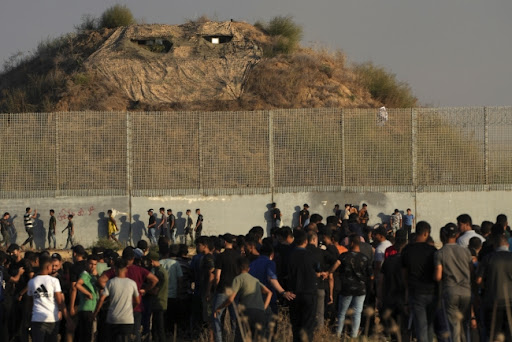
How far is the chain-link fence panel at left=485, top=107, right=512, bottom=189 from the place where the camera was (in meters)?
35.4

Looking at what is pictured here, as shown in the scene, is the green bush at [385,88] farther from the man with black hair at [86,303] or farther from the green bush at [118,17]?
the man with black hair at [86,303]

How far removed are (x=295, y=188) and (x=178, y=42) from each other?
37.7 feet

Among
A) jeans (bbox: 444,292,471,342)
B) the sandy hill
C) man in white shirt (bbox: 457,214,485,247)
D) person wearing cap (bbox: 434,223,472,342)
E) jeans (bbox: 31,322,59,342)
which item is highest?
the sandy hill

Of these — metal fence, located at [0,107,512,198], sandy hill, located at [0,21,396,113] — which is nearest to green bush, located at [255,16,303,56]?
sandy hill, located at [0,21,396,113]

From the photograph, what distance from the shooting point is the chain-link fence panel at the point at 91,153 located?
116ft

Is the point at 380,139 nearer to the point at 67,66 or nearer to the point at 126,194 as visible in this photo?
the point at 126,194

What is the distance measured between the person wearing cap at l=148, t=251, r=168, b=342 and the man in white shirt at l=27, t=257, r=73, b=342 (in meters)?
1.88

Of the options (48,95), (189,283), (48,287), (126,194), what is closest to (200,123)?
(126,194)

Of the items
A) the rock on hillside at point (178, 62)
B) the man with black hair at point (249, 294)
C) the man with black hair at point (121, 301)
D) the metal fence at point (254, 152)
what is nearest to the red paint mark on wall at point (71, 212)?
the metal fence at point (254, 152)

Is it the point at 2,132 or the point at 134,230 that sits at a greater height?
the point at 2,132

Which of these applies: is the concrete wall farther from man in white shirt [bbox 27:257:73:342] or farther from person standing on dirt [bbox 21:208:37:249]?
man in white shirt [bbox 27:257:73:342]

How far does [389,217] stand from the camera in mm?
35312

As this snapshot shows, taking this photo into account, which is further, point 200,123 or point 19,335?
point 200,123

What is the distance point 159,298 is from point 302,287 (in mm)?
2734
